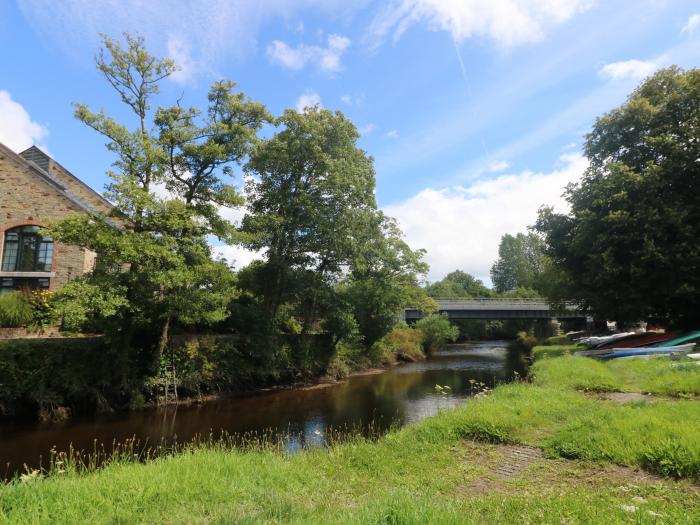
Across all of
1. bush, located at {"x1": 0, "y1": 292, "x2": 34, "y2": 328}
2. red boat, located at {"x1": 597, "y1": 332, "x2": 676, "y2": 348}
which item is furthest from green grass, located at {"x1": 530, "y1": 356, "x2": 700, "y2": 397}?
bush, located at {"x1": 0, "y1": 292, "x2": 34, "y2": 328}

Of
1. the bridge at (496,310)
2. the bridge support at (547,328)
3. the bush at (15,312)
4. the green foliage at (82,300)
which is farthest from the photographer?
the bridge support at (547,328)

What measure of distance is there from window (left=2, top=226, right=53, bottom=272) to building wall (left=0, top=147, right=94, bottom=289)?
358 millimetres

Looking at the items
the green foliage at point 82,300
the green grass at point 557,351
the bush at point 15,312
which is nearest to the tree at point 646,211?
the green grass at point 557,351

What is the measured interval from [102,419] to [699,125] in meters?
29.4

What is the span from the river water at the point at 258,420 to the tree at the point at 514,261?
255ft

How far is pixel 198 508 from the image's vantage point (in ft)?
16.8

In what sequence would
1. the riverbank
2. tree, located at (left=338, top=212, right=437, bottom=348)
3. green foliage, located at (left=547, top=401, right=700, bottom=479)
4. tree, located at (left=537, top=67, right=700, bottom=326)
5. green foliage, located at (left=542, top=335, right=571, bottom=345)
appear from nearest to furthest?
the riverbank, green foliage, located at (left=547, top=401, right=700, bottom=479), tree, located at (left=537, top=67, right=700, bottom=326), tree, located at (left=338, top=212, right=437, bottom=348), green foliage, located at (left=542, top=335, right=571, bottom=345)

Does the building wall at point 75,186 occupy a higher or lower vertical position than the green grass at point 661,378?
higher

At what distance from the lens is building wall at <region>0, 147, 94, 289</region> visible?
73.5 ft

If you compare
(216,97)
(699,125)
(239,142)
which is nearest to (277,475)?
(239,142)

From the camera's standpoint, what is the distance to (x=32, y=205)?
2264 centimetres

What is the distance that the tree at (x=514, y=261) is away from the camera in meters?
93.1

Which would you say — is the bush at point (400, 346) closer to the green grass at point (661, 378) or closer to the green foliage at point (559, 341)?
the green foliage at point (559, 341)

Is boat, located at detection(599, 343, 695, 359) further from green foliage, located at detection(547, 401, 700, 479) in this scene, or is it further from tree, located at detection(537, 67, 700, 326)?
green foliage, located at detection(547, 401, 700, 479)
